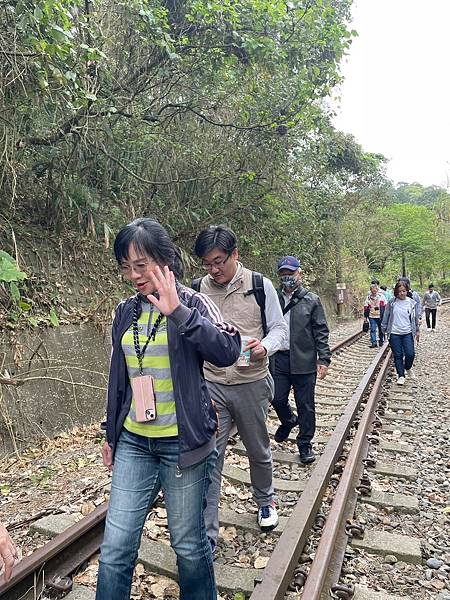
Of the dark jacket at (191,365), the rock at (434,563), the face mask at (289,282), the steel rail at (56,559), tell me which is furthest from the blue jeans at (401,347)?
the dark jacket at (191,365)

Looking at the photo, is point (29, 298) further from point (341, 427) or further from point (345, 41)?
point (345, 41)

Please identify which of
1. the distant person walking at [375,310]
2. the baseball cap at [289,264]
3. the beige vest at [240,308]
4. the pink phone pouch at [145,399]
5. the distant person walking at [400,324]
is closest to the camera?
the pink phone pouch at [145,399]

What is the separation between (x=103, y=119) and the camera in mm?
5961

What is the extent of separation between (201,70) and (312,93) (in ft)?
6.04

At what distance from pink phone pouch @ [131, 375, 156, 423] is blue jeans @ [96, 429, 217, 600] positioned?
116 millimetres

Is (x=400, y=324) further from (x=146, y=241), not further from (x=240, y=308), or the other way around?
(x=146, y=241)

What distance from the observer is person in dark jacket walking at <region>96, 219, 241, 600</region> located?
6.21 ft

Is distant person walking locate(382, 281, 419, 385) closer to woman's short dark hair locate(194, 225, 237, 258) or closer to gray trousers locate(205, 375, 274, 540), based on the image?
gray trousers locate(205, 375, 274, 540)

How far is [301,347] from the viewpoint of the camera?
14.3 ft

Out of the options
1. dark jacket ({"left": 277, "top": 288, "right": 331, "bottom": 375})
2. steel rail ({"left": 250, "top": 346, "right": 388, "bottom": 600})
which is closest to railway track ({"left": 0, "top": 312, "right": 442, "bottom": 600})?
steel rail ({"left": 250, "top": 346, "right": 388, "bottom": 600})

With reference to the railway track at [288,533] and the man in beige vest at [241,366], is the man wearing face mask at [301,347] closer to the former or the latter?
the railway track at [288,533]

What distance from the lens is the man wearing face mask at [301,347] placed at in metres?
4.36

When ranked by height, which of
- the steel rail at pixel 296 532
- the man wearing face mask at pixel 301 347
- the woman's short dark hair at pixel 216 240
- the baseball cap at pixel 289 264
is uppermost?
the woman's short dark hair at pixel 216 240

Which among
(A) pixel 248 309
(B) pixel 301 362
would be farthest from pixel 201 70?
(A) pixel 248 309
